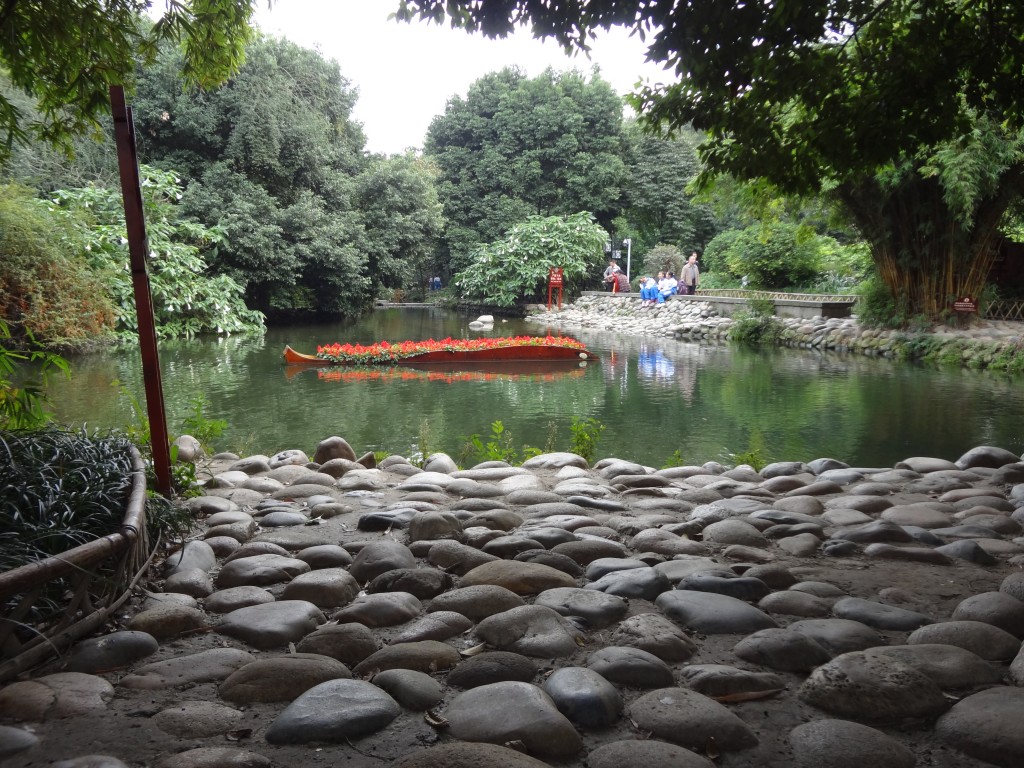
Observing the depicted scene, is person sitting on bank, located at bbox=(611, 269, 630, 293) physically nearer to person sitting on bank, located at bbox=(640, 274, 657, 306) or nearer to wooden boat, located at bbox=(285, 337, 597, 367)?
person sitting on bank, located at bbox=(640, 274, 657, 306)

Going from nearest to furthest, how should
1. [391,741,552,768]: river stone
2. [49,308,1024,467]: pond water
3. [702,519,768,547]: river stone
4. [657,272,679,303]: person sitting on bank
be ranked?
[391,741,552,768]: river stone, [702,519,768,547]: river stone, [49,308,1024,467]: pond water, [657,272,679,303]: person sitting on bank

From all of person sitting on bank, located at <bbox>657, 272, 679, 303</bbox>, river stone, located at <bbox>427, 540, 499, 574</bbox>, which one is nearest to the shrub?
person sitting on bank, located at <bbox>657, 272, 679, 303</bbox>

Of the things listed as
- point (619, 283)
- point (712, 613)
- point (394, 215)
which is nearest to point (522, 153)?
point (619, 283)

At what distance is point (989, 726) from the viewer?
172 centimetres

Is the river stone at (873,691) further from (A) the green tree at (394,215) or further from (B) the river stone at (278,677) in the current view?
(A) the green tree at (394,215)

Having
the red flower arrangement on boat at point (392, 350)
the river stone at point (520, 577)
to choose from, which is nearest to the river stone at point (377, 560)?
the river stone at point (520, 577)

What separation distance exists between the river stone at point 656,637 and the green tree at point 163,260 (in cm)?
1402

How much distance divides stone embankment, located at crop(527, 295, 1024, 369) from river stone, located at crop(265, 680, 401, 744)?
43.1 feet

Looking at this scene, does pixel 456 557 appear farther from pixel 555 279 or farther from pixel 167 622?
pixel 555 279

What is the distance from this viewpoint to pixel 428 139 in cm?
3114

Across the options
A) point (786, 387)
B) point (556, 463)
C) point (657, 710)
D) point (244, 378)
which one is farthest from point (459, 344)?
point (657, 710)

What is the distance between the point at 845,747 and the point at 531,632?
0.90 m

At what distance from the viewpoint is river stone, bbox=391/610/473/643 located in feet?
7.52

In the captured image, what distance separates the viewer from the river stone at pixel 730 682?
6.46 ft
